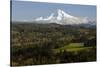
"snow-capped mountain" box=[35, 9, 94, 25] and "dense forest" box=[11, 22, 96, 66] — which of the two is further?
"snow-capped mountain" box=[35, 9, 94, 25]

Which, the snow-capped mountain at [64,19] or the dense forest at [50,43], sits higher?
the snow-capped mountain at [64,19]

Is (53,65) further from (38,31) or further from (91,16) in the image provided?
(91,16)

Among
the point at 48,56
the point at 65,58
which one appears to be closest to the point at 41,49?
the point at 48,56

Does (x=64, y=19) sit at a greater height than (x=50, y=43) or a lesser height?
greater

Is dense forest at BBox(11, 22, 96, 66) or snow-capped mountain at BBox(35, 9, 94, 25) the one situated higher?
snow-capped mountain at BBox(35, 9, 94, 25)
